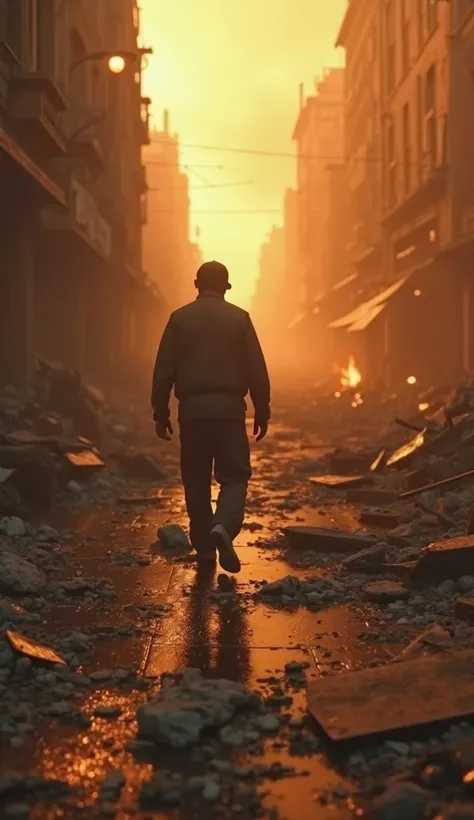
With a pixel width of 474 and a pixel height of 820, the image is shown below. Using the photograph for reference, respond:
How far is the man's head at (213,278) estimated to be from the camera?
19.9 ft

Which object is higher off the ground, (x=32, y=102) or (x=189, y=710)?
(x=32, y=102)

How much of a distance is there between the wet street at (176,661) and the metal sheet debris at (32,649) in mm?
125

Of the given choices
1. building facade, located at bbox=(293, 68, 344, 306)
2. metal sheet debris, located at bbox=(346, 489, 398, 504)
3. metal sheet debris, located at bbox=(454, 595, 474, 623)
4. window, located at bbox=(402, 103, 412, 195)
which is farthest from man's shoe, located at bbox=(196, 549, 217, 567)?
building facade, located at bbox=(293, 68, 344, 306)

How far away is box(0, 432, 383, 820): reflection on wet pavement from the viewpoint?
2.78 m

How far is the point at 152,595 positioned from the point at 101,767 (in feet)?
7.72

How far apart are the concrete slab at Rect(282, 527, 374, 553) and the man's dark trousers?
92 centimetres

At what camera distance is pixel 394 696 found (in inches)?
130

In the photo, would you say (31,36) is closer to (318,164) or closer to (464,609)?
(464,609)

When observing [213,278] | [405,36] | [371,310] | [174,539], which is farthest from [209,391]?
[405,36]

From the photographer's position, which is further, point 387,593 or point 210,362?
point 210,362

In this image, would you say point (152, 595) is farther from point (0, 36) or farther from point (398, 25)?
point (398, 25)

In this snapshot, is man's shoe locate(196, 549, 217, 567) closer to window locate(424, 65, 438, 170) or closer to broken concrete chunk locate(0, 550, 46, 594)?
broken concrete chunk locate(0, 550, 46, 594)

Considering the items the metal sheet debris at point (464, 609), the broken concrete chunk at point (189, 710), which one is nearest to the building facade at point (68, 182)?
the metal sheet debris at point (464, 609)

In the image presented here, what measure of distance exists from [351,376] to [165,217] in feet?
147
